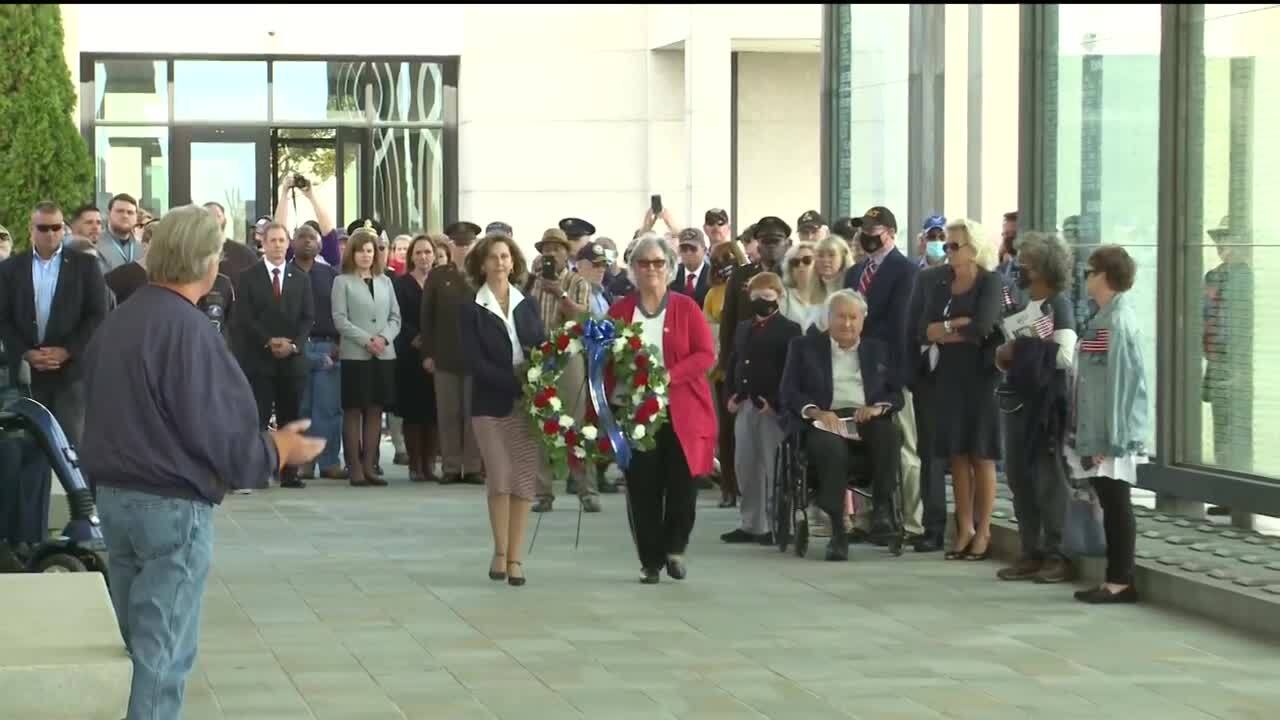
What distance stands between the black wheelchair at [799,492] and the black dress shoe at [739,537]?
0.47 meters

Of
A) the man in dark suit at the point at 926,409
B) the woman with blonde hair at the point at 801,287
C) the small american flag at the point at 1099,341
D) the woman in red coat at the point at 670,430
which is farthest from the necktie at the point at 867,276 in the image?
the small american flag at the point at 1099,341

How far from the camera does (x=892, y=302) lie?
1430 centimetres

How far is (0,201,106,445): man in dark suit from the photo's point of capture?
1459 cm

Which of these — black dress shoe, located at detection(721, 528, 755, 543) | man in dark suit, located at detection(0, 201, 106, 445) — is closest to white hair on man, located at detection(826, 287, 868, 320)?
black dress shoe, located at detection(721, 528, 755, 543)

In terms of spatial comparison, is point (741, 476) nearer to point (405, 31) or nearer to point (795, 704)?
point (795, 704)

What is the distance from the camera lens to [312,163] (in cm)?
2992

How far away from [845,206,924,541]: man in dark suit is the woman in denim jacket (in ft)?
7.18

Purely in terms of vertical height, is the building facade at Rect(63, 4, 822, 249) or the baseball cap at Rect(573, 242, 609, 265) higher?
the building facade at Rect(63, 4, 822, 249)

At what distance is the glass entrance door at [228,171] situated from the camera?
97.0ft

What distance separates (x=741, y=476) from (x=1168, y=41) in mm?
3939

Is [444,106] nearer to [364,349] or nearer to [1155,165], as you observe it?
[364,349]

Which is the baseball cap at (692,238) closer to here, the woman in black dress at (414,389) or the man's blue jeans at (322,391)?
the woman in black dress at (414,389)

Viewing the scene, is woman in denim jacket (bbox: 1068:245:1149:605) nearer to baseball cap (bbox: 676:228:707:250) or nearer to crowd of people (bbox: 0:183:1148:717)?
crowd of people (bbox: 0:183:1148:717)

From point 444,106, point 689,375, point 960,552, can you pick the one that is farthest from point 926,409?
point 444,106
